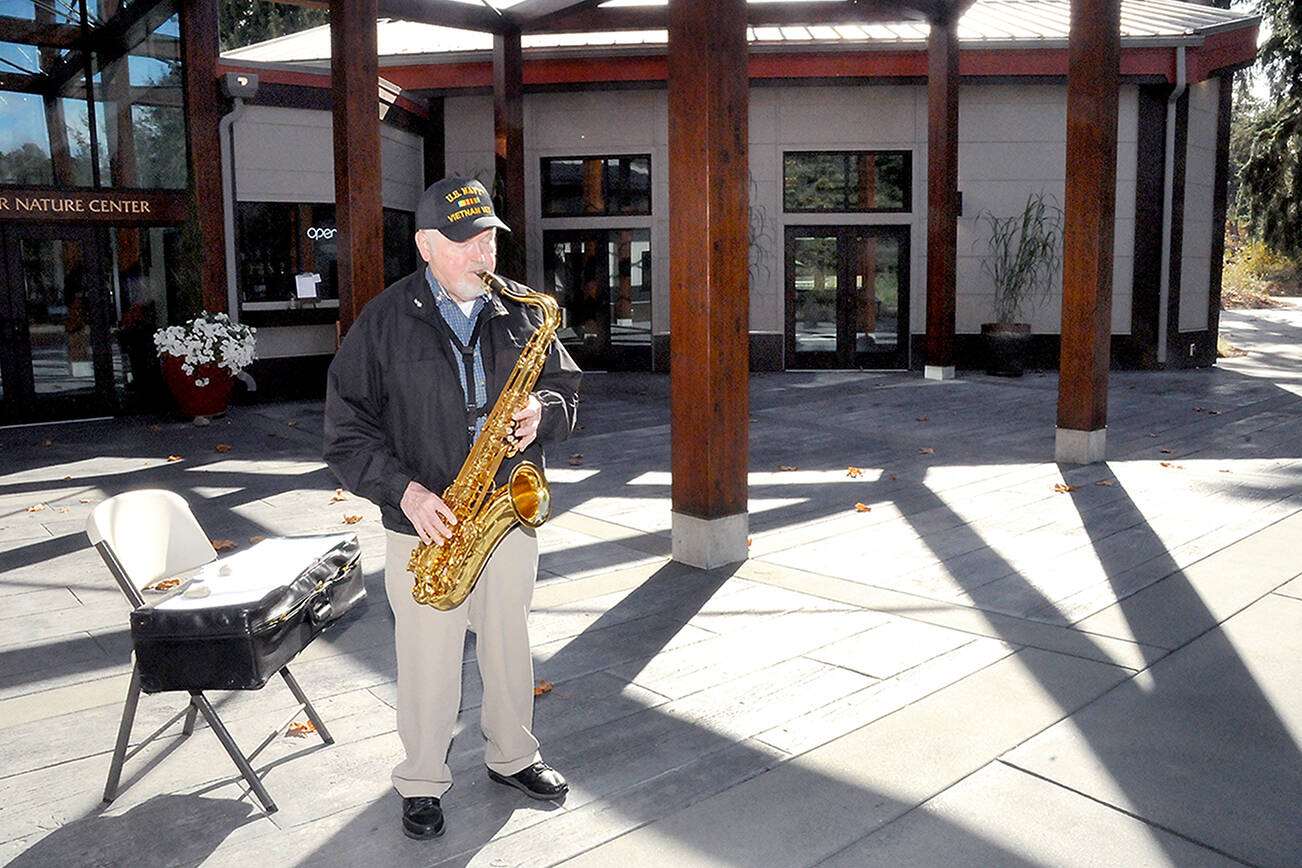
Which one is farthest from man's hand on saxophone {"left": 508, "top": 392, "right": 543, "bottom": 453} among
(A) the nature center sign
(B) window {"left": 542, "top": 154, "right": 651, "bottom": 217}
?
(B) window {"left": 542, "top": 154, "right": 651, "bottom": 217}

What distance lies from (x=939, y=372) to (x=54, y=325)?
11189mm

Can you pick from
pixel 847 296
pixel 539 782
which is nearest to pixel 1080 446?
pixel 539 782

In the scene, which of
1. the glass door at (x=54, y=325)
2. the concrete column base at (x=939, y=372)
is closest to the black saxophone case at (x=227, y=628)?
the glass door at (x=54, y=325)

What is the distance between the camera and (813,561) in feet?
19.7

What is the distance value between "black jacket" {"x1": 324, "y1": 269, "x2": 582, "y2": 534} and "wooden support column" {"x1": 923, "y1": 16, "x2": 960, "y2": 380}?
12.4 meters

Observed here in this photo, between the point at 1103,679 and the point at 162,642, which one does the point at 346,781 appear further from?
the point at 1103,679

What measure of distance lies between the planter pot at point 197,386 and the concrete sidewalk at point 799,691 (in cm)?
346

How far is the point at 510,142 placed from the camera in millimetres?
14523

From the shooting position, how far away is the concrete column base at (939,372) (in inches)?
586

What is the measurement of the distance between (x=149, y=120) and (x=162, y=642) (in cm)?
1157

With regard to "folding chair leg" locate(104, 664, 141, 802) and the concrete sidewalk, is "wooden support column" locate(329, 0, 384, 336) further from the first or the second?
"folding chair leg" locate(104, 664, 141, 802)

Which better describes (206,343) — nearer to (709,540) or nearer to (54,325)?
(54,325)

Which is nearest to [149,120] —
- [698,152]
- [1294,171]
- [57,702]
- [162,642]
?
[698,152]

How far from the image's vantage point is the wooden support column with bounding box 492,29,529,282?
14.1 m
